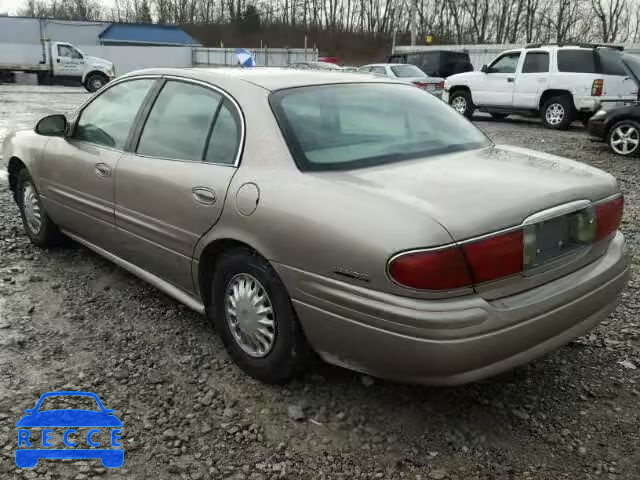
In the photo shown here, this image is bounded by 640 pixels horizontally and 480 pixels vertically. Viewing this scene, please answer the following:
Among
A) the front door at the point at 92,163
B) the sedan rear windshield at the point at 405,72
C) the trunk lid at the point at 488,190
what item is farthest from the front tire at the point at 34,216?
the sedan rear windshield at the point at 405,72

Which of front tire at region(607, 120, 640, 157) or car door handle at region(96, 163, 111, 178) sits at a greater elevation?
car door handle at region(96, 163, 111, 178)

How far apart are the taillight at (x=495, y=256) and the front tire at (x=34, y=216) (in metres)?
3.51

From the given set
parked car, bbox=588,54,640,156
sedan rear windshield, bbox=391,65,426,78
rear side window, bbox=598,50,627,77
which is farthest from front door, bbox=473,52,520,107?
parked car, bbox=588,54,640,156

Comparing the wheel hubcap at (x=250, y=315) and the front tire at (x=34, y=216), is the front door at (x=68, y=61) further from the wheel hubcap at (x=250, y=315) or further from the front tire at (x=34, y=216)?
the wheel hubcap at (x=250, y=315)

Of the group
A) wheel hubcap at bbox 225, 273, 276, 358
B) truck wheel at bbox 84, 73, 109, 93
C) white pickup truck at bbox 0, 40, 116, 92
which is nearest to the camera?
wheel hubcap at bbox 225, 273, 276, 358

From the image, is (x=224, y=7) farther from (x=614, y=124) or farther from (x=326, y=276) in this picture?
(x=326, y=276)

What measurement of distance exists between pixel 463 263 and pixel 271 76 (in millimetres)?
1624

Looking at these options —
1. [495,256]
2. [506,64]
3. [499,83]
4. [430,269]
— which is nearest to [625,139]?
[499,83]

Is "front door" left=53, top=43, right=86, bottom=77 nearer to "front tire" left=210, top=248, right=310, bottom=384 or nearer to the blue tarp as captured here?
the blue tarp

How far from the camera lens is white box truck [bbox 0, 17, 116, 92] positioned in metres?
26.3

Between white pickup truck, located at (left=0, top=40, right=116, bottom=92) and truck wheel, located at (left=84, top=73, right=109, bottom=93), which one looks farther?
white pickup truck, located at (left=0, top=40, right=116, bottom=92)

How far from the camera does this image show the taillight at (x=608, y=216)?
267cm

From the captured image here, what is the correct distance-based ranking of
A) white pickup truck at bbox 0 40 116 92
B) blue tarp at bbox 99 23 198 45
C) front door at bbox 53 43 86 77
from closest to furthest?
1. white pickup truck at bbox 0 40 116 92
2. front door at bbox 53 43 86 77
3. blue tarp at bbox 99 23 198 45

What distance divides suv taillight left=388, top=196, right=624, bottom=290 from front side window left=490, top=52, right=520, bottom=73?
1307 centimetres
